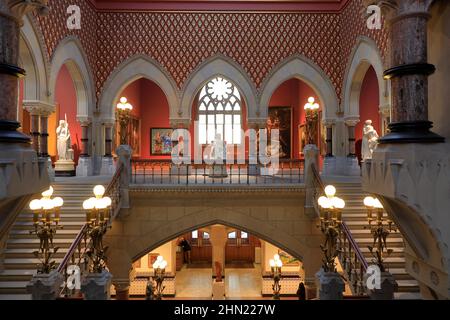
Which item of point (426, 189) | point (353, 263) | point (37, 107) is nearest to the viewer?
point (426, 189)

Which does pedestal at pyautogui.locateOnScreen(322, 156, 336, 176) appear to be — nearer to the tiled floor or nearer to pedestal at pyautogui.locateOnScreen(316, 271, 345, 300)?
the tiled floor

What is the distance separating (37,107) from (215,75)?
6682 mm

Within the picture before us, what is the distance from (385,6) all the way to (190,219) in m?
7.19

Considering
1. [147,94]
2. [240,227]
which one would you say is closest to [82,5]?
[147,94]

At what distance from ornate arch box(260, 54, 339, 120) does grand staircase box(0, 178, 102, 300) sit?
315 inches

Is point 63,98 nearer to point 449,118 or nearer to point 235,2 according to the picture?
point 235,2

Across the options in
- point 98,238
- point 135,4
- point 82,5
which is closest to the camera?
point 98,238

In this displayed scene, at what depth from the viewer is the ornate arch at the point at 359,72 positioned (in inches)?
409

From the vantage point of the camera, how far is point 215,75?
14008mm

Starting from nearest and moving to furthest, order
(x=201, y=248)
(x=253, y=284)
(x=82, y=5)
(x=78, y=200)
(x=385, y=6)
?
(x=385, y=6) → (x=78, y=200) → (x=82, y=5) → (x=253, y=284) → (x=201, y=248)

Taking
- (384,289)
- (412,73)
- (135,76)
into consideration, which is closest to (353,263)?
(384,289)

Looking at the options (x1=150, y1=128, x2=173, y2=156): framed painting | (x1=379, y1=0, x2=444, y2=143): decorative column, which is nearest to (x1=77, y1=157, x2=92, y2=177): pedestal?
(x1=150, y1=128, x2=173, y2=156): framed painting

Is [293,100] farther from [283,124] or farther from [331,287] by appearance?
[331,287]

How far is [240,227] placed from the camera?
9.62 metres
